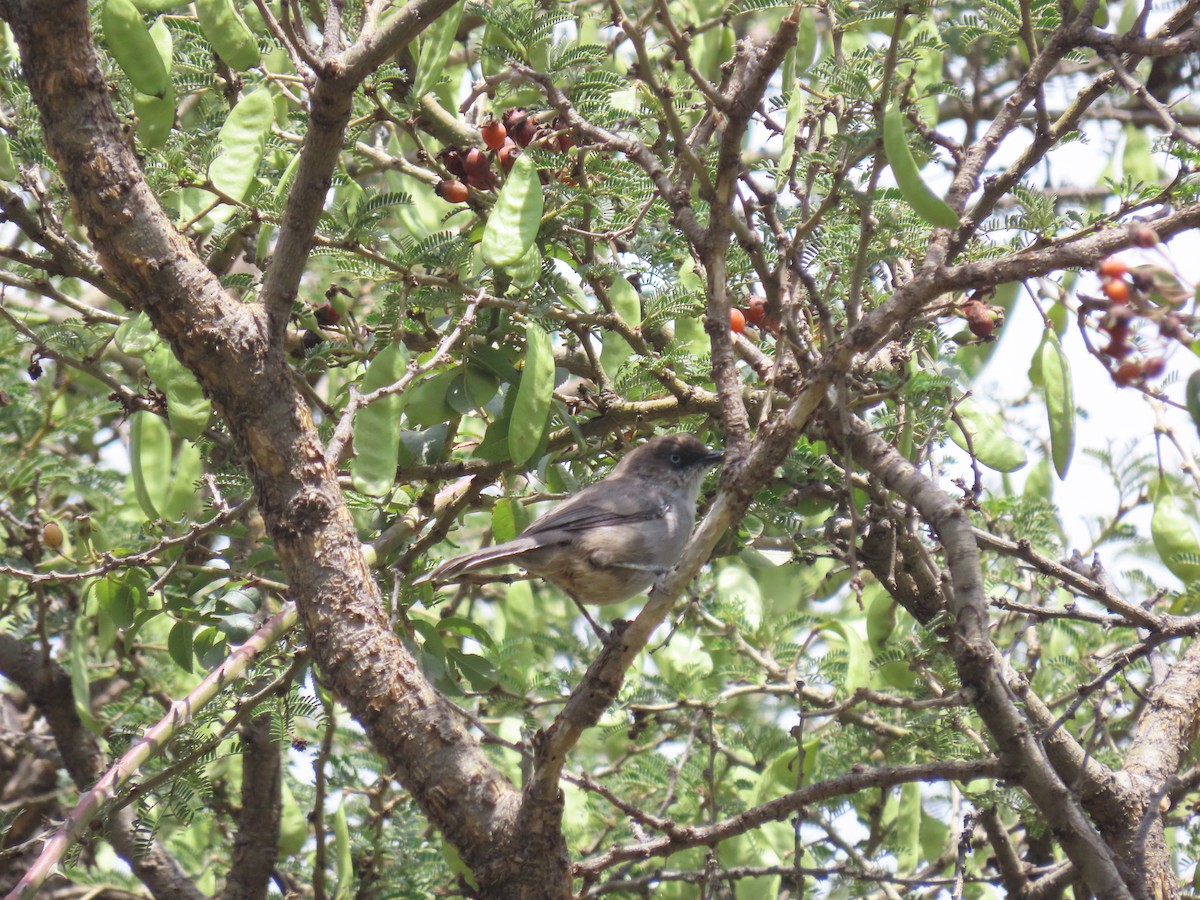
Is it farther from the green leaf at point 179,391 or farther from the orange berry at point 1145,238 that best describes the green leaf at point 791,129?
the green leaf at point 179,391

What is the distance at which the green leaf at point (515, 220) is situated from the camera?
3.25m

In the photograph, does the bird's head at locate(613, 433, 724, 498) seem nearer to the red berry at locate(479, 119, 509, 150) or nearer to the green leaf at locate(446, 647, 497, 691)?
the green leaf at locate(446, 647, 497, 691)

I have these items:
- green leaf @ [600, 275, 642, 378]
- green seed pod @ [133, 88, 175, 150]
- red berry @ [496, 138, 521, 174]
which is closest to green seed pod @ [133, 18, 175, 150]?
green seed pod @ [133, 88, 175, 150]

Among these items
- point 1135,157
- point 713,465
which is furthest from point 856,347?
point 1135,157

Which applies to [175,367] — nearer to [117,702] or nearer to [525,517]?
[525,517]

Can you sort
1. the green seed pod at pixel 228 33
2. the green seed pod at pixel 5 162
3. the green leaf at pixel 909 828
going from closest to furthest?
the green seed pod at pixel 228 33
the green seed pod at pixel 5 162
the green leaf at pixel 909 828

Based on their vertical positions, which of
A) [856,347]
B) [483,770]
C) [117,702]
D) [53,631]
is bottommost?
[483,770]

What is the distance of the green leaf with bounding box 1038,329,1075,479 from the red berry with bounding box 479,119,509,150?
6.54 feet

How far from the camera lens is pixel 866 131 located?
3113 mm

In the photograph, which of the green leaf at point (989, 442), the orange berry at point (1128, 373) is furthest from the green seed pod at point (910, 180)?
the green leaf at point (989, 442)

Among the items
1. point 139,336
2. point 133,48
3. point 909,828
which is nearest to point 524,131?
point 133,48

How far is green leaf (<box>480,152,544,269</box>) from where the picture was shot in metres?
3.25

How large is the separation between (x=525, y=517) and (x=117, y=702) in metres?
2.60

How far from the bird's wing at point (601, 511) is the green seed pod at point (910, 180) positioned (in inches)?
89.7
